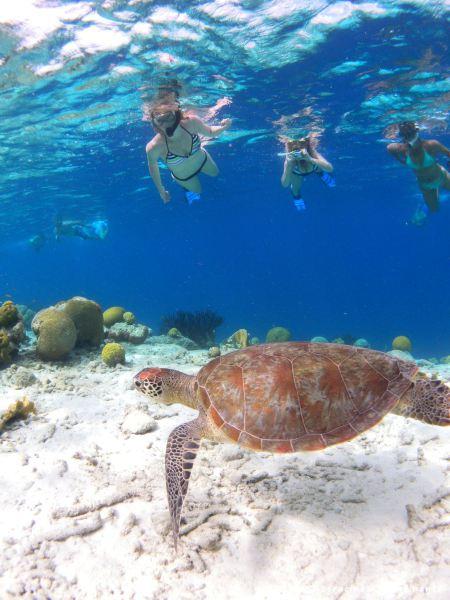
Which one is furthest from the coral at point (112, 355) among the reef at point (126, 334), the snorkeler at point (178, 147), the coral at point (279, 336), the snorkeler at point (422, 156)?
the snorkeler at point (422, 156)

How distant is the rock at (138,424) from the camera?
459cm

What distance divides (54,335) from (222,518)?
480 centimetres

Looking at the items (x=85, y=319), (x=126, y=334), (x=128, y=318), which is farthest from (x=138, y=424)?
(x=128, y=318)

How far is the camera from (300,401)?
3.27m

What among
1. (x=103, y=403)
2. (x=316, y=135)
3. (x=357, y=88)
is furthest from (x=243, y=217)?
(x=103, y=403)

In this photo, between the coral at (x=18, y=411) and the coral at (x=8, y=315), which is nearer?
the coral at (x=18, y=411)

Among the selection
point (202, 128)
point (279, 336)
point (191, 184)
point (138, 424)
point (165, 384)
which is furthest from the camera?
point (279, 336)

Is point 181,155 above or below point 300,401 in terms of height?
above

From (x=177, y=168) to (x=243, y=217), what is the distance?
35.8 meters

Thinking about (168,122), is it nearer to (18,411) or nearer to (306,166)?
(306,166)

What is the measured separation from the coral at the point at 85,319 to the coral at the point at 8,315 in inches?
37.5

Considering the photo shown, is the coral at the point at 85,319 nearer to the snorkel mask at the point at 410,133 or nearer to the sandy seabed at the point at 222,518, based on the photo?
the sandy seabed at the point at 222,518

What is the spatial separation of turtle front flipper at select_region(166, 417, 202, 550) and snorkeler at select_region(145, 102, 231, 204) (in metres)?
4.94

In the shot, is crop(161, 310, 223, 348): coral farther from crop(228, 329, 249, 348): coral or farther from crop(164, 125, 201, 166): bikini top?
crop(164, 125, 201, 166): bikini top
